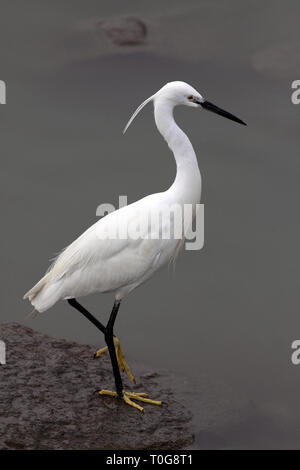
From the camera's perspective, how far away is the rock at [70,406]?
5633 mm

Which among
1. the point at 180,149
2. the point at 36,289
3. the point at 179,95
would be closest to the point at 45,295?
the point at 36,289

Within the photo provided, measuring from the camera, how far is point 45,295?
600 centimetres

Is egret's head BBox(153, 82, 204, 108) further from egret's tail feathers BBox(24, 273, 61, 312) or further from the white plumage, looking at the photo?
egret's tail feathers BBox(24, 273, 61, 312)

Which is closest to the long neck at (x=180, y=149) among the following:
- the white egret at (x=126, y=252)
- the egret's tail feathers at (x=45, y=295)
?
the white egret at (x=126, y=252)

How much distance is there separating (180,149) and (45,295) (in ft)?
4.16

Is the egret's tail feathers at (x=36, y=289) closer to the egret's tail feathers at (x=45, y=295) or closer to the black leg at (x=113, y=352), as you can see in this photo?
the egret's tail feathers at (x=45, y=295)

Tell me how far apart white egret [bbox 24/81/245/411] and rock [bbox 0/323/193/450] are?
0.16 metres

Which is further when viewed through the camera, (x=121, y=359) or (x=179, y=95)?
(x=121, y=359)

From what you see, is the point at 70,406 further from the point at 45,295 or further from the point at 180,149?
the point at 180,149

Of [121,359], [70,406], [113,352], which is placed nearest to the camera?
[70,406]

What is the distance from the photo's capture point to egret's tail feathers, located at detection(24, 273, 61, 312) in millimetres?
5945

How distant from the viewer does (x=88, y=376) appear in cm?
627
